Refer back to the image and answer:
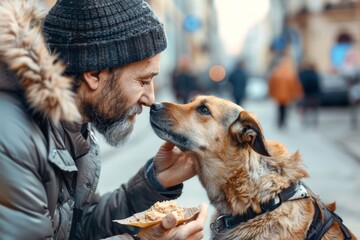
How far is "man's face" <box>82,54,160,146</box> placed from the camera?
260cm

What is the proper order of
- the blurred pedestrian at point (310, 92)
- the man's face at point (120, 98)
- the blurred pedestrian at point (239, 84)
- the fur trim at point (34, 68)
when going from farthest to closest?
the blurred pedestrian at point (239, 84)
the blurred pedestrian at point (310, 92)
the man's face at point (120, 98)
the fur trim at point (34, 68)

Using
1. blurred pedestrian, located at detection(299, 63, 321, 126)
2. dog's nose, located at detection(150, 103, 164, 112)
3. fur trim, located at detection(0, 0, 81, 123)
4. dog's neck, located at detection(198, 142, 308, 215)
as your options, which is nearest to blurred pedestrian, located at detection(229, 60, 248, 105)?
blurred pedestrian, located at detection(299, 63, 321, 126)

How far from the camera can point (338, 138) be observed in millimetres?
16391

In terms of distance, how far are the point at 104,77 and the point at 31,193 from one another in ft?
2.38

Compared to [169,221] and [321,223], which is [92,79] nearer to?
[169,221]

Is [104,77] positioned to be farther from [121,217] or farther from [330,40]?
[330,40]

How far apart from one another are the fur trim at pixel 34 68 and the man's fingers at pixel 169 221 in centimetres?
63

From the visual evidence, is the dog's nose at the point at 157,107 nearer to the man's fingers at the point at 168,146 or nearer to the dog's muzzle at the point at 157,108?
the dog's muzzle at the point at 157,108

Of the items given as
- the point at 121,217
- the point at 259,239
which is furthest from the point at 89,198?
the point at 259,239

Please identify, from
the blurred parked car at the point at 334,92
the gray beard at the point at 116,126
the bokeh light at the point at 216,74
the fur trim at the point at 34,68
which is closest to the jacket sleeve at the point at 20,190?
the fur trim at the point at 34,68

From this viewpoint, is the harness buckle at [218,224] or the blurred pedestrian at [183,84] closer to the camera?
the harness buckle at [218,224]

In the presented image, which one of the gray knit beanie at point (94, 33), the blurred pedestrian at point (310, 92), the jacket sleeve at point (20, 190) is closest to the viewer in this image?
the jacket sleeve at point (20, 190)

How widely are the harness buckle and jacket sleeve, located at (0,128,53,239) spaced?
5.27ft

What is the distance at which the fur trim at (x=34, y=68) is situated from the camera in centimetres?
207
